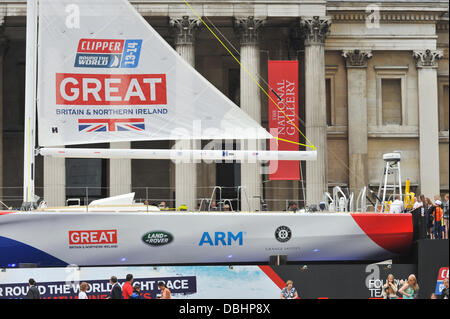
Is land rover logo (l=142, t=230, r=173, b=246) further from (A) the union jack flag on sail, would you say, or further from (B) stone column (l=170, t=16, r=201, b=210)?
(B) stone column (l=170, t=16, r=201, b=210)

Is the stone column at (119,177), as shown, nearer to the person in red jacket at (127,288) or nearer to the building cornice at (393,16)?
the building cornice at (393,16)

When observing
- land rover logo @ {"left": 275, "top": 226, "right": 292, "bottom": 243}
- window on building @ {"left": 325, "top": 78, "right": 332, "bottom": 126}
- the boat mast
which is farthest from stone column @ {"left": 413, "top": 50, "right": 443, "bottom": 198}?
the boat mast

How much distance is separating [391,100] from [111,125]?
93.4ft

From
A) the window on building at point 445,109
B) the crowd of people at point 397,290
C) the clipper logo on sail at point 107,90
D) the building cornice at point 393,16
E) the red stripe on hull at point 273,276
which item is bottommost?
the crowd of people at point 397,290

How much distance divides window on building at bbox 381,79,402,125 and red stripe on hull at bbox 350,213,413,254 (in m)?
25.1

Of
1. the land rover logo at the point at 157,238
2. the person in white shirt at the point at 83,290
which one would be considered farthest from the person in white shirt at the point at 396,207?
the person in white shirt at the point at 83,290

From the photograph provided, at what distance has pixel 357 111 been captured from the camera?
152ft

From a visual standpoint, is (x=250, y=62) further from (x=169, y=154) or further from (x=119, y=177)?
(x=169, y=154)

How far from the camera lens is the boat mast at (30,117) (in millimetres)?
21453

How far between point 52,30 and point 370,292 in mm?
10282

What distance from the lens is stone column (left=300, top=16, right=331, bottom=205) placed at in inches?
1598

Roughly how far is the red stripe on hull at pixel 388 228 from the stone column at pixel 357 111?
23039 mm

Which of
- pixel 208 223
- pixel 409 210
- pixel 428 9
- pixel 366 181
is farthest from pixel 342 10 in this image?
pixel 208 223

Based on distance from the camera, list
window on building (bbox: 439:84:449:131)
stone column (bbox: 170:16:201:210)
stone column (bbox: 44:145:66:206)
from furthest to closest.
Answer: window on building (bbox: 439:84:449:131)
stone column (bbox: 170:16:201:210)
stone column (bbox: 44:145:66:206)
